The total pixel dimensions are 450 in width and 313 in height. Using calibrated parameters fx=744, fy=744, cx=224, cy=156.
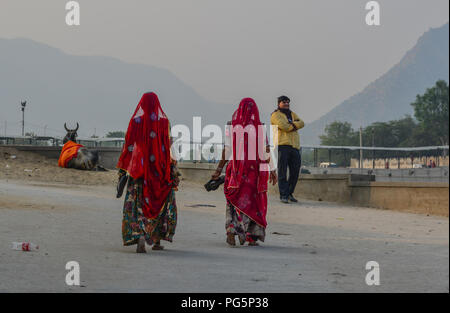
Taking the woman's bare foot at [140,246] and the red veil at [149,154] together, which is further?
the red veil at [149,154]

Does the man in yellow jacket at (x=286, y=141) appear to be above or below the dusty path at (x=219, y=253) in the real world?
above

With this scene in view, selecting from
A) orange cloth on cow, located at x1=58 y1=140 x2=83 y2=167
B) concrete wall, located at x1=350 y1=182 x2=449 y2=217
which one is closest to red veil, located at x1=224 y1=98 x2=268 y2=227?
concrete wall, located at x1=350 y1=182 x2=449 y2=217

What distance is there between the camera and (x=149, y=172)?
320 inches

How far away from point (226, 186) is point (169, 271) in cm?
284

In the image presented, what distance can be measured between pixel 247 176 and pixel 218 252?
1.40 meters

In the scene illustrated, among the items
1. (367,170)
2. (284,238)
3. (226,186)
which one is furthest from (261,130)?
(367,170)

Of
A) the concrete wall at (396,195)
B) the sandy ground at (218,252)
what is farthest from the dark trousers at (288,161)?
the concrete wall at (396,195)

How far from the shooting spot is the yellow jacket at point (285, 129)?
14.4 meters

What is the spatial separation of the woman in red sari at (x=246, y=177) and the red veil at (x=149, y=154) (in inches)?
42.1

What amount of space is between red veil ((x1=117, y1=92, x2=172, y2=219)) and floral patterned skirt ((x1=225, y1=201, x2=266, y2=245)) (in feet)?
3.43

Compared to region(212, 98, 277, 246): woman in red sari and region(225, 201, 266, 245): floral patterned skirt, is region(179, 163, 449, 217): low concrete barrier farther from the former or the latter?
region(225, 201, 266, 245): floral patterned skirt

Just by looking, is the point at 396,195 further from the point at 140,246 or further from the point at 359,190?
the point at 140,246

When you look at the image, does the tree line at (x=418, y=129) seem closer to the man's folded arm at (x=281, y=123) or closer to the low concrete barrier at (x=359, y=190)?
the low concrete barrier at (x=359, y=190)

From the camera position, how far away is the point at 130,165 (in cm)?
810
